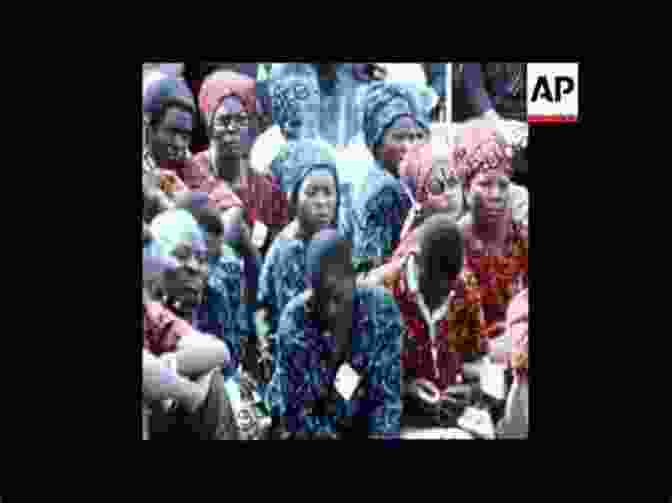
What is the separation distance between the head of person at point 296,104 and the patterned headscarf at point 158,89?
544 millimetres

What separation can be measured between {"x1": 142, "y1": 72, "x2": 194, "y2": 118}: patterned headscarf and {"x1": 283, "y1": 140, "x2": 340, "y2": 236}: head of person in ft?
2.41

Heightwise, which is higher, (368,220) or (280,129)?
(280,129)

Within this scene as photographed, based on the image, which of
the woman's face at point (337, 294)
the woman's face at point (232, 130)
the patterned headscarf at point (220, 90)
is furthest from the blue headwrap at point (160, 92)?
the woman's face at point (337, 294)

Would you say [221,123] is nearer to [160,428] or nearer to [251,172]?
[251,172]

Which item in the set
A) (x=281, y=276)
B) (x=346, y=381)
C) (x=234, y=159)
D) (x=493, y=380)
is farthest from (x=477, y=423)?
(x=234, y=159)

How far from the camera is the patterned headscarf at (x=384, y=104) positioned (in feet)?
24.7

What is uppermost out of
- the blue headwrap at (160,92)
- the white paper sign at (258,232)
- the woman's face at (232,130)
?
the blue headwrap at (160,92)

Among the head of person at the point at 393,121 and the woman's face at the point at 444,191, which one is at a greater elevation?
the head of person at the point at 393,121

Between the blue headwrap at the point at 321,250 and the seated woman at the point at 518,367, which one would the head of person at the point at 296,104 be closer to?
the blue headwrap at the point at 321,250

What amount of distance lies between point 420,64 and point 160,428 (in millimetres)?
Result: 2484

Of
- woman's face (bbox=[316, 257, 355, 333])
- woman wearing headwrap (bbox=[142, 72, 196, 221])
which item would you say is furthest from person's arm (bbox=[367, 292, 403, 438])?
woman wearing headwrap (bbox=[142, 72, 196, 221])

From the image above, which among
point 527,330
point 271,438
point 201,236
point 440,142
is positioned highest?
point 440,142

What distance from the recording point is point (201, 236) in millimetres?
7520

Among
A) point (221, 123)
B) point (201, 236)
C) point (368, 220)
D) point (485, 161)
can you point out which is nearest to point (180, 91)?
point (221, 123)
